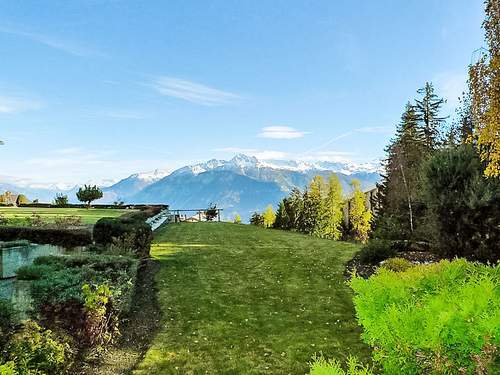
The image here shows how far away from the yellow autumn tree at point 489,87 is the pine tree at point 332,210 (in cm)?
4961

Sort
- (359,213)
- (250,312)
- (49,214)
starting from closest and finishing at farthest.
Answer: (250,312) → (49,214) → (359,213)

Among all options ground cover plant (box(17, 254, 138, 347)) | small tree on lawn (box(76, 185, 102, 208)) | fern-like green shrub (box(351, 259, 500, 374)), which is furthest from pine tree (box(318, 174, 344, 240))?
fern-like green shrub (box(351, 259, 500, 374))

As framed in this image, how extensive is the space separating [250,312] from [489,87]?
8.76m

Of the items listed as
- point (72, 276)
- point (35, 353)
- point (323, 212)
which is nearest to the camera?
point (35, 353)

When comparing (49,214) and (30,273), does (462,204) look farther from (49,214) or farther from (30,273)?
(49,214)

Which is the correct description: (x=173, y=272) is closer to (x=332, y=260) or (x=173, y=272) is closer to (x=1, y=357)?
(x=332, y=260)

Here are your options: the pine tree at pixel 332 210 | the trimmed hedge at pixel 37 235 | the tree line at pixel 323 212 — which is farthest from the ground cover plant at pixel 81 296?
the pine tree at pixel 332 210

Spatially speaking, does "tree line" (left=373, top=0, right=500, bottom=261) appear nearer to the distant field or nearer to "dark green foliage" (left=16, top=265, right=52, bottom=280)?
"dark green foliage" (left=16, top=265, right=52, bottom=280)

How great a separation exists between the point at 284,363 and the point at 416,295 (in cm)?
473

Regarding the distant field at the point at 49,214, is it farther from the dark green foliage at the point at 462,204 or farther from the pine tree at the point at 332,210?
the pine tree at the point at 332,210

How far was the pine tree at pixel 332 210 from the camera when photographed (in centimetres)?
6222

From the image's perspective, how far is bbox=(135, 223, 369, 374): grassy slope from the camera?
7.98 meters

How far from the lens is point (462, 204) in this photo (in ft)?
48.9

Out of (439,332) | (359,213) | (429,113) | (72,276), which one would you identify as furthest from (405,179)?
(359,213)
